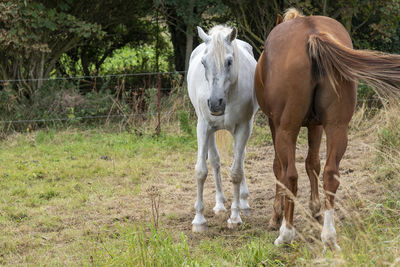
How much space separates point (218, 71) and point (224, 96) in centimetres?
21

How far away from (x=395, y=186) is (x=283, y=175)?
5.20 feet

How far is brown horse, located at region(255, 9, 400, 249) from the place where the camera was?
11.1 ft

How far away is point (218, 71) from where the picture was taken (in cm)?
411

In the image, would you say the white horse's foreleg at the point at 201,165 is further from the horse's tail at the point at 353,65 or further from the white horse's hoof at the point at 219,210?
the horse's tail at the point at 353,65

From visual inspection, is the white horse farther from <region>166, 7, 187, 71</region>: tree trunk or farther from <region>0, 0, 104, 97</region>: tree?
<region>166, 7, 187, 71</region>: tree trunk

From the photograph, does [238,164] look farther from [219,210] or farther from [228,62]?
[228,62]

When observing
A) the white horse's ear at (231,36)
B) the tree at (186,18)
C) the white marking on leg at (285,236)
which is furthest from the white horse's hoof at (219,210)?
the tree at (186,18)

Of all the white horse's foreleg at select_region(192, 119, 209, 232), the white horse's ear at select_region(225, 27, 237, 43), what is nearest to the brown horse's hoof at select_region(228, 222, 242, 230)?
the white horse's foreleg at select_region(192, 119, 209, 232)

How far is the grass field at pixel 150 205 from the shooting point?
343 centimetres

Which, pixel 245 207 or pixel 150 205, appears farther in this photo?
pixel 150 205

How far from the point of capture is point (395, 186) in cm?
484

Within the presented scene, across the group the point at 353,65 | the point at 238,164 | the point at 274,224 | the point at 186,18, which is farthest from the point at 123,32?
the point at 353,65

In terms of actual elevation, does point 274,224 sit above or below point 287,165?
below

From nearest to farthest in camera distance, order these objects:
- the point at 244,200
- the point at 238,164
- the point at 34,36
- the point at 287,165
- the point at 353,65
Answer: the point at 353,65 → the point at 287,165 → the point at 238,164 → the point at 244,200 → the point at 34,36
